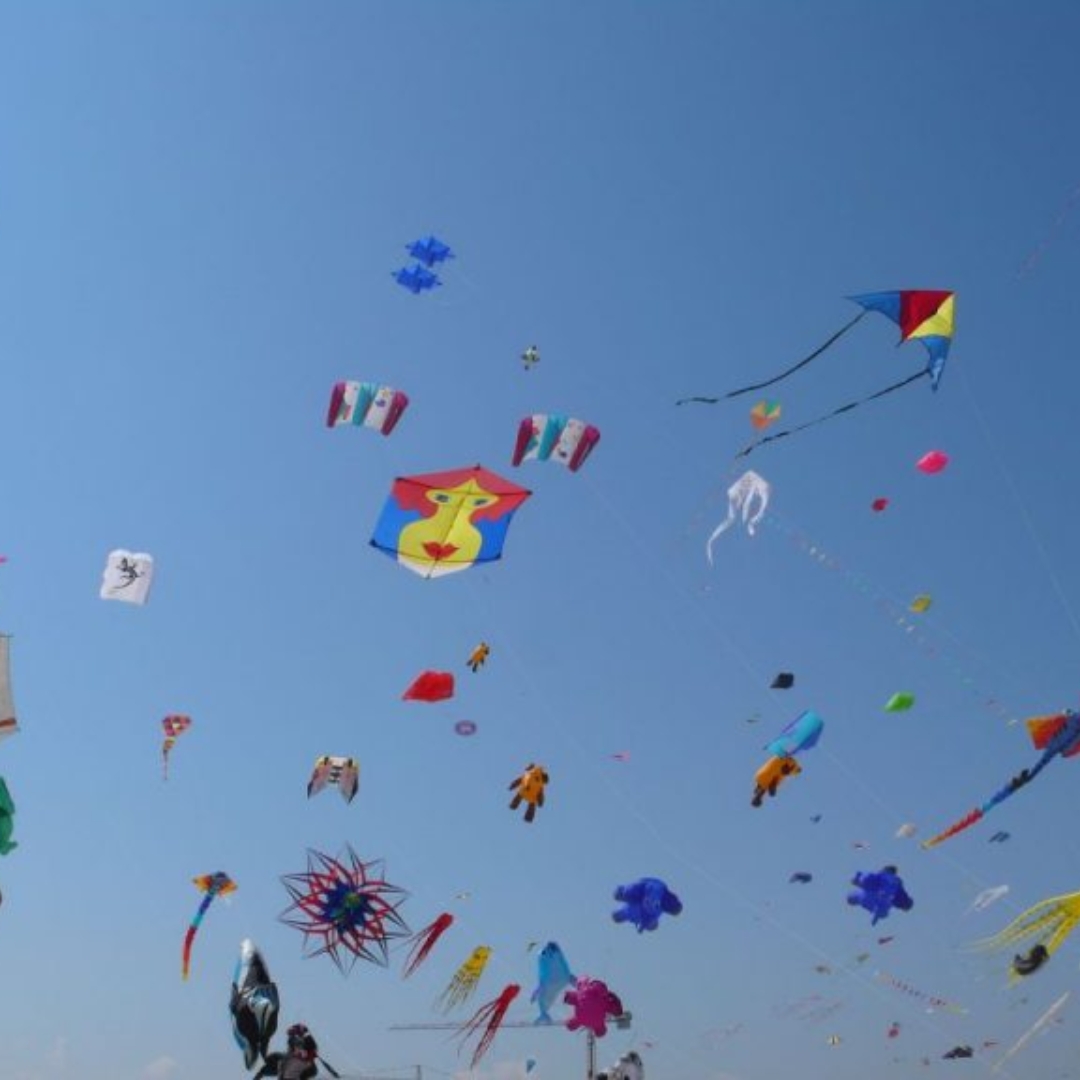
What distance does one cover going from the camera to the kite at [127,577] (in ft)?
81.8

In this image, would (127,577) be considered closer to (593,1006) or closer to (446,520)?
(446,520)

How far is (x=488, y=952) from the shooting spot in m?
25.1

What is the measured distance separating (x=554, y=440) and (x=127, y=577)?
10052 mm

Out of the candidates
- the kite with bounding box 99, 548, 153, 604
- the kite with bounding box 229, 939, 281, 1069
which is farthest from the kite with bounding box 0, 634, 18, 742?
the kite with bounding box 229, 939, 281, 1069

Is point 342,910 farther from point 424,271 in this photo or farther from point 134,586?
point 424,271

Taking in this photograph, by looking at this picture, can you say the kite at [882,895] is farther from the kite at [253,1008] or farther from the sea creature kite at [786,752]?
the kite at [253,1008]

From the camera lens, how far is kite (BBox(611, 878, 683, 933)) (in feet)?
76.6

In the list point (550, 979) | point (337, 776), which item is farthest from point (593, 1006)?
point (337, 776)

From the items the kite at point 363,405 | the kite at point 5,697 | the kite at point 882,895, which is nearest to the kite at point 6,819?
the kite at point 5,697

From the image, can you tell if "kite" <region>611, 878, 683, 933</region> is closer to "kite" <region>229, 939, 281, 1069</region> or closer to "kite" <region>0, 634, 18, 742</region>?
"kite" <region>229, 939, 281, 1069</region>

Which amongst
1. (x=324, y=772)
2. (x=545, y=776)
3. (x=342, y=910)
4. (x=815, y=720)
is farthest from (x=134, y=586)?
(x=815, y=720)

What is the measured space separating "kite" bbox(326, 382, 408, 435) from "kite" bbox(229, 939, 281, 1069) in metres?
10.6

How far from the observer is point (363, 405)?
23.7m

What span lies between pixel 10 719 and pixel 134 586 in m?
3.95
